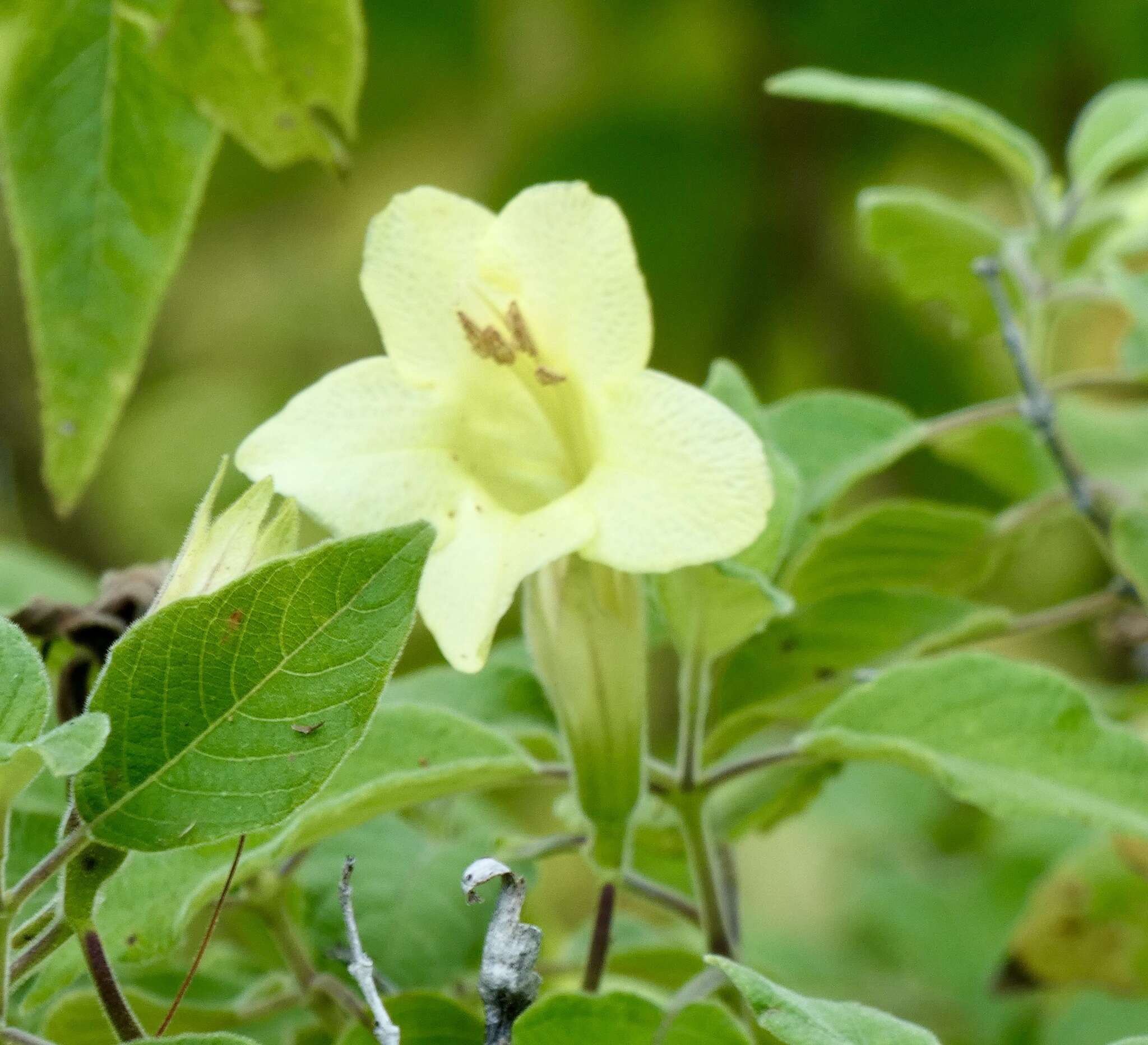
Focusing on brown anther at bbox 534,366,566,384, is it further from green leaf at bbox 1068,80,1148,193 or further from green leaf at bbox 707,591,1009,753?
green leaf at bbox 1068,80,1148,193

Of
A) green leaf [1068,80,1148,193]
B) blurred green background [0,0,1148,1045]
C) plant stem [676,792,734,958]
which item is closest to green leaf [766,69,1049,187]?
green leaf [1068,80,1148,193]

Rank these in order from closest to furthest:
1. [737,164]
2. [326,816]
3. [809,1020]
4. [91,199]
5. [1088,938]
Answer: [809,1020]
[326,816]
[91,199]
[1088,938]
[737,164]

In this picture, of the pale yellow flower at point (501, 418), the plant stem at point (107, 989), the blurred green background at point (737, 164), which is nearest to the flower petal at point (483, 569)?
the pale yellow flower at point (501, 418)

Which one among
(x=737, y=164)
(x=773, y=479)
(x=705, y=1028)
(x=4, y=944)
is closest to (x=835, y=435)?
(x=773, y=479)

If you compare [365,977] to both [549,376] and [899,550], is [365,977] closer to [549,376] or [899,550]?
[549,376]

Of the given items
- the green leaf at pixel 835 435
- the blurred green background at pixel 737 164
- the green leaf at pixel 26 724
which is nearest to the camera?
the green leaf at pixel 26 724

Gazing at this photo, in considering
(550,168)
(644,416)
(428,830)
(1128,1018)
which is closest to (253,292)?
(550,168)

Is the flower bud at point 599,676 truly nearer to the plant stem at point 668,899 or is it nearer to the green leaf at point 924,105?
the plant stem at point 668,899
